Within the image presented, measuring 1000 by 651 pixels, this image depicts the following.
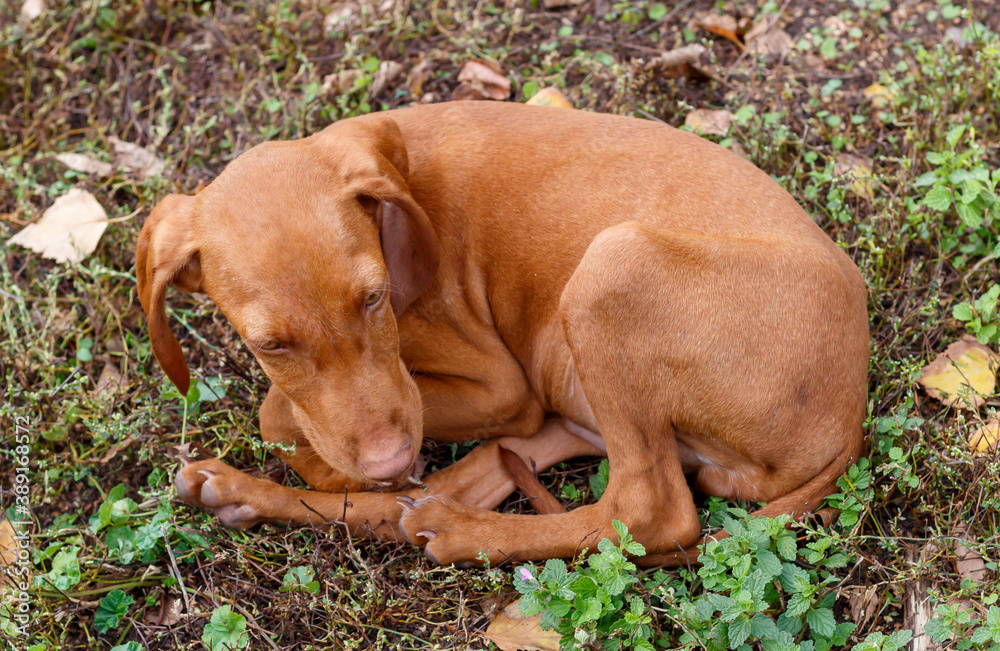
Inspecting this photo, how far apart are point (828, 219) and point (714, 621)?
2346mm

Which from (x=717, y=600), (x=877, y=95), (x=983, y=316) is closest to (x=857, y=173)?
(x=877, y=95)

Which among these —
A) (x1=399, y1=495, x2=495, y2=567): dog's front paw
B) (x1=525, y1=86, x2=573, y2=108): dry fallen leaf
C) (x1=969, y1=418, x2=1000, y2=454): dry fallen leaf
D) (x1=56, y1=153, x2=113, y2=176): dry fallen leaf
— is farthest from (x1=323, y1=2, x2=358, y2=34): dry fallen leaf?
(x1=969, y1=418, x2=1000, y2=454): dry fallen leaf

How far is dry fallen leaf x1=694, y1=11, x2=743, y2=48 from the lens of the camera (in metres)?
5.31

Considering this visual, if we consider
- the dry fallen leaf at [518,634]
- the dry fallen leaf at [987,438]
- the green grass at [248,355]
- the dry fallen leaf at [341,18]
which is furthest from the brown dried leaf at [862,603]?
the dry fallen leaf at [341,18]

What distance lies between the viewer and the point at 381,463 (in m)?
3.15

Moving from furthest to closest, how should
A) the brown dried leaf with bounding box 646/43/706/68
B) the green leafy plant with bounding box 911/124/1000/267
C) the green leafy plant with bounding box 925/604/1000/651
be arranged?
the brown dried leaf with bounding box 646/43/706/68 → the green leafy plant with bounding box 911/124/1000/267 → the green leafy plant with bounding box 925/604/1000/651

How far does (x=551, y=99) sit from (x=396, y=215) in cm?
194

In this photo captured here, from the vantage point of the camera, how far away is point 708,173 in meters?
3.61

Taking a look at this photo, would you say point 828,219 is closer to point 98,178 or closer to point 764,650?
point 764,650

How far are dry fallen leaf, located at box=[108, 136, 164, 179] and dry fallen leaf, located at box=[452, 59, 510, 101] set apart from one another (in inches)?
73.1

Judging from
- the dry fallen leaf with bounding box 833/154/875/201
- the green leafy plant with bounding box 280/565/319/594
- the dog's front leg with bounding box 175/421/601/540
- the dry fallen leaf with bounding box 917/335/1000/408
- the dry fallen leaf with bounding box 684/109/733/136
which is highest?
the dry fallen leaf with bounding box 684/109/733/136

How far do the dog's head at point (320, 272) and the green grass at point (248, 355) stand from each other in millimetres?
704

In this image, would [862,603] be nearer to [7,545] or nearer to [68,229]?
[7,545]

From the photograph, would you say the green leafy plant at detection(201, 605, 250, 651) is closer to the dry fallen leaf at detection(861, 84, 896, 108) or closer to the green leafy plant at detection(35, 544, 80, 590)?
the green leafy plant at detection(35, 544, 80, 590)
